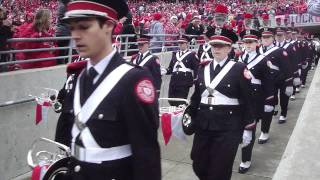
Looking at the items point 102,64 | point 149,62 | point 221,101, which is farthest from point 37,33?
point 102,64

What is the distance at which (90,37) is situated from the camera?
2.23 metres

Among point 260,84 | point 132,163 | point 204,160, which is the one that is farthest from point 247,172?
point 132,163

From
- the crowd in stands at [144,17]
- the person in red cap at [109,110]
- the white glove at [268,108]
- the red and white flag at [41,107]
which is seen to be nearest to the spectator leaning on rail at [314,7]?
the person in red cap at [109,110]

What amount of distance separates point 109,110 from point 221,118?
8.61 feet

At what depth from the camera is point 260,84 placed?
23.5 ft

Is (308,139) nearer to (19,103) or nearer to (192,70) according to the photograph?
(19,103)

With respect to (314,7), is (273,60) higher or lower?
lower

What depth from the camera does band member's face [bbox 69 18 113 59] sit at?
2238 mm

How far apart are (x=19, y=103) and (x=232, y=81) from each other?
2.97 meters

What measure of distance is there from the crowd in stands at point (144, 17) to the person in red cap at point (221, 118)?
1.26 metres

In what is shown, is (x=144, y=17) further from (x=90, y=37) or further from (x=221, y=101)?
(x=90, y=37)

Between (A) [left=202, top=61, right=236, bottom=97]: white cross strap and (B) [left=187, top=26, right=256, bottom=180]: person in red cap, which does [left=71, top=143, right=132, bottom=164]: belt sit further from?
(A) [left=202, top=61, right=236, bottom=97]: white cross strap

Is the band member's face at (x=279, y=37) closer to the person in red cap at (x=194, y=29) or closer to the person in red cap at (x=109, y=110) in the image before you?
the person in red cap at (x=194, y=29)

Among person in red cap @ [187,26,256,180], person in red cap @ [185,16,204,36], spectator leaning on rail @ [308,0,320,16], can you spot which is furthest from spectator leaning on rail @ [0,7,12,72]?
person in red cap @ [185,16,204,36]
